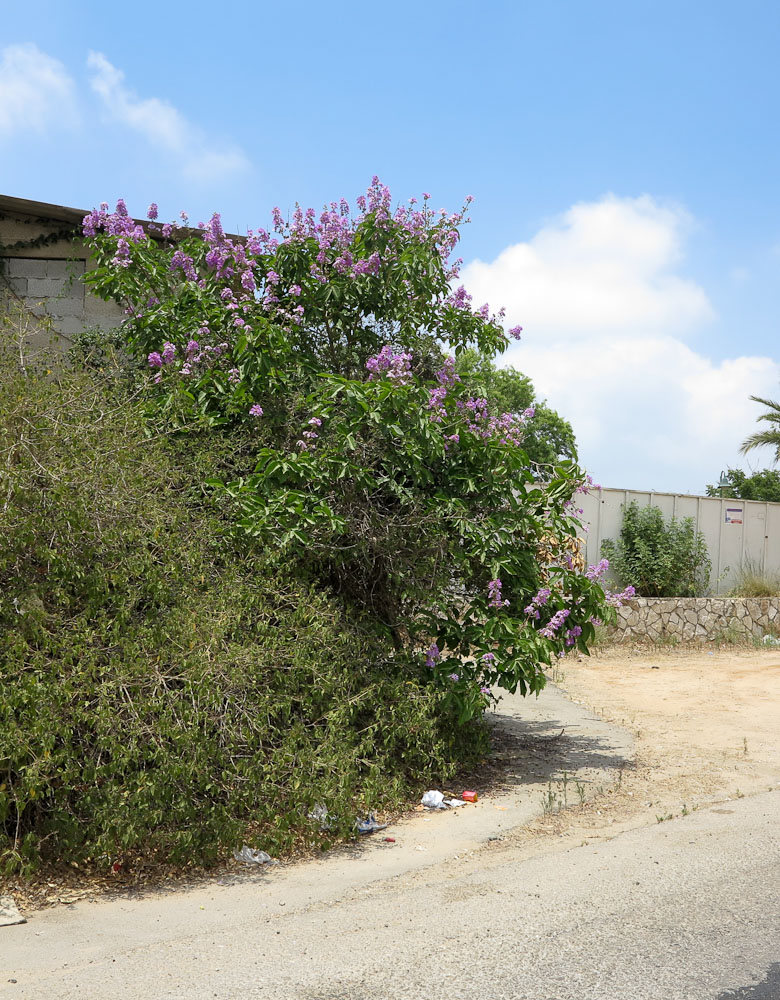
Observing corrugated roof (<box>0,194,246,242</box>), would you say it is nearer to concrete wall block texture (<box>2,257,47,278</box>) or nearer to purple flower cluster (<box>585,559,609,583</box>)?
concrete wall block texture (<box>2,257,47,278</box>)

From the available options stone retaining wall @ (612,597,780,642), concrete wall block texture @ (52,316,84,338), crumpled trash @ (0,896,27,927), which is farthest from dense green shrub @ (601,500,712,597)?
crumpled trash @ (0,896,27,927)

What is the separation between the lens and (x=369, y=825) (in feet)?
20.3

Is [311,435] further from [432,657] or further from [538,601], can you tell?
[538,601]

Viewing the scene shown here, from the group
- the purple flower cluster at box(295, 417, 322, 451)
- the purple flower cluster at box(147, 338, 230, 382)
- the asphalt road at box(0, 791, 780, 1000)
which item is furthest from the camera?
the purple flower cluster at box(147, 338, 230, 382)

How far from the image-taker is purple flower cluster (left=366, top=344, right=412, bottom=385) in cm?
714

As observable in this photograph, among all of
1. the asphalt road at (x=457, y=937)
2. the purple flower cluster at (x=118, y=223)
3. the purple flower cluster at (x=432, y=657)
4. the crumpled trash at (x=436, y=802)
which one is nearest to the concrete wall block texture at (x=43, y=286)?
the purple flower cluster at (x=118, y=223)

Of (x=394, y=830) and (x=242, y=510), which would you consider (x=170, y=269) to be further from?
(x=394, y=830)

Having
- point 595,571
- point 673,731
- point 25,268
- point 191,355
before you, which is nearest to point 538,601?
point 595,571

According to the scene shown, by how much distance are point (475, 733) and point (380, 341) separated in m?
3.35

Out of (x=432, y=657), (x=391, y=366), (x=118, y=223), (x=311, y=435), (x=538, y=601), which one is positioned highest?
(x=118, y=223)

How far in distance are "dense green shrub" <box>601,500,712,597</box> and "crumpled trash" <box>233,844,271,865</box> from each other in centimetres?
1293

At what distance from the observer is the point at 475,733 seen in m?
7.65

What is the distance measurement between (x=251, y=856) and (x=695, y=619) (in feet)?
44.9

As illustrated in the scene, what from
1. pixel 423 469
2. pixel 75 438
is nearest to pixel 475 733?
pixel 423 469
